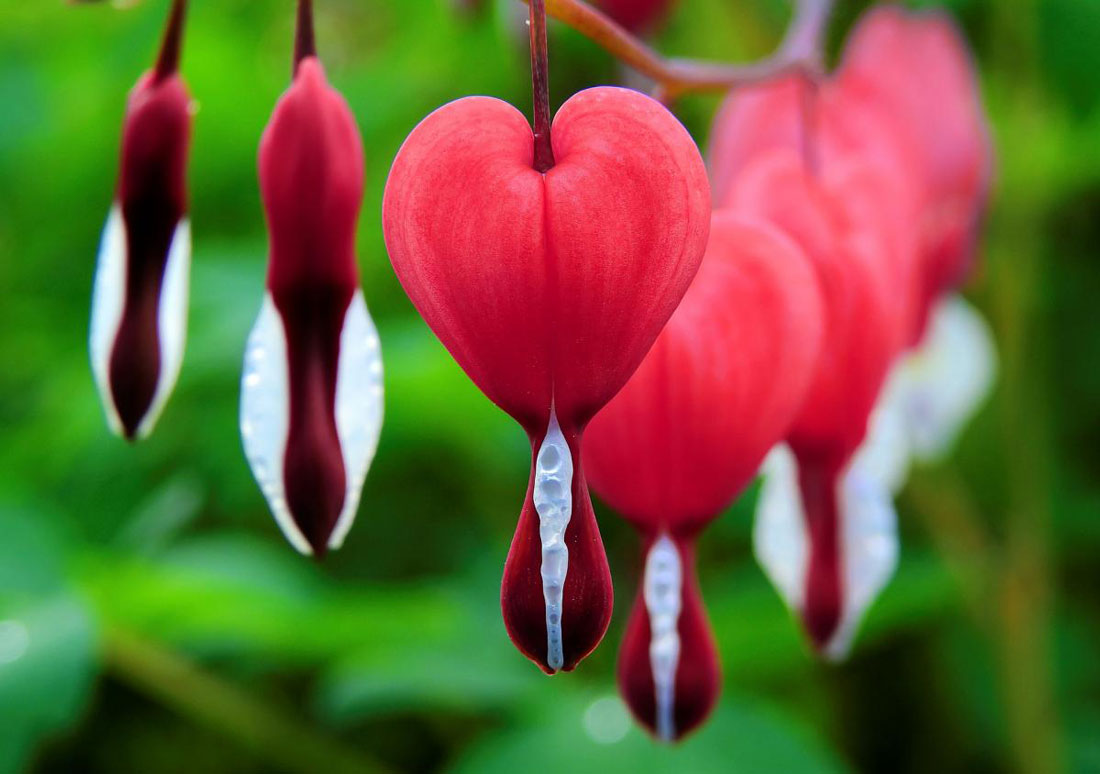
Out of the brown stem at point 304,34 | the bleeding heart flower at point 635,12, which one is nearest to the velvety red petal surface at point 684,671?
the brown stem at point 304,34

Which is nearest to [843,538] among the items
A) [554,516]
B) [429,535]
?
[554,516]

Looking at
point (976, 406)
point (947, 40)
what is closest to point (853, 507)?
point (947, 40)

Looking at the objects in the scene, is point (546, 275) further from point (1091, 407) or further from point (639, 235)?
point (1091, 407)

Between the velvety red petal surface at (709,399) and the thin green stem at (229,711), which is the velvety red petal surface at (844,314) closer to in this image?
the velvety red petal surface at (709,399)

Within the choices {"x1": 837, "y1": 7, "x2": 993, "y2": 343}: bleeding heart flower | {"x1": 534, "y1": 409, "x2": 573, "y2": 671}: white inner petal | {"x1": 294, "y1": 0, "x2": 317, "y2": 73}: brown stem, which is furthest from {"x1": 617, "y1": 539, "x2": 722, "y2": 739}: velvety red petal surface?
{"x1": 837, "y1": 7, "x2": 993, "y2": 343}: bleeding heart flower

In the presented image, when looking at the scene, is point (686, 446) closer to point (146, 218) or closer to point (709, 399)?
point (709, 399)
